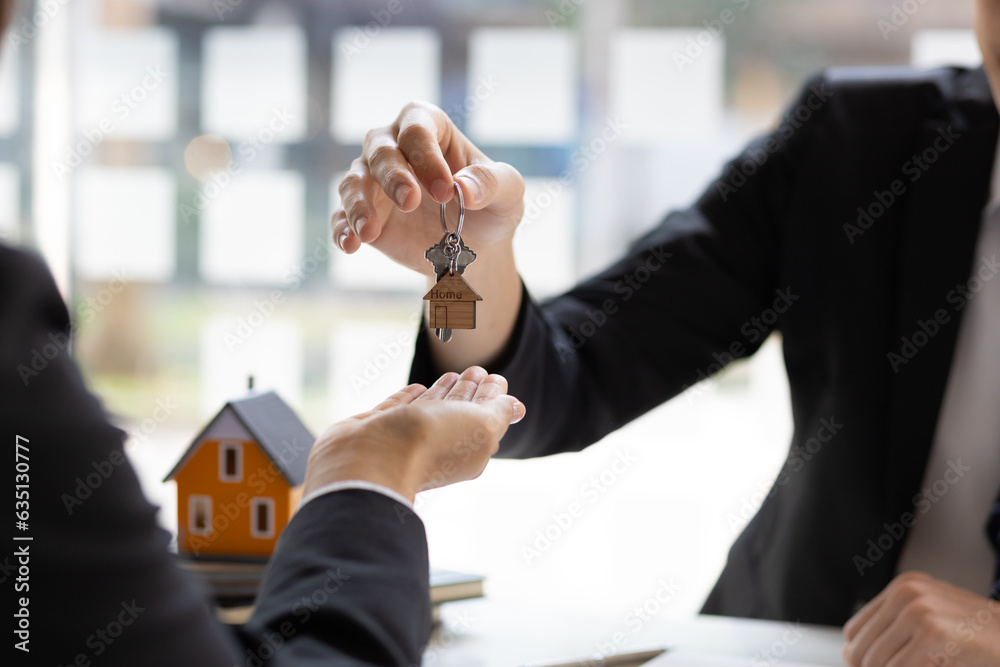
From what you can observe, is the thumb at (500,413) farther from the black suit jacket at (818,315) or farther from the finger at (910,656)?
the finger at (910,656)

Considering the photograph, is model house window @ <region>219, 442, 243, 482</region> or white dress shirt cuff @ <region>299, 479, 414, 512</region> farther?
model house window @ <region>219, 442, 243, 482</region>

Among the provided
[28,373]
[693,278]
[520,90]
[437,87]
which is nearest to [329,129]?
[437,87]

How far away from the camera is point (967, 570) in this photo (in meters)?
1.30

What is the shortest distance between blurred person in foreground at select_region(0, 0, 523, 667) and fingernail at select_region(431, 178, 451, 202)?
34 cm

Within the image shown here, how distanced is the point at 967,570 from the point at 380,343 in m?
3.53

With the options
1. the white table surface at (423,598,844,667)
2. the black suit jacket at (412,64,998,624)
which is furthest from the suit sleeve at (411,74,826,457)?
the white table surface at (423,598,844,667)

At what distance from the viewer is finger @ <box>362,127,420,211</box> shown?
863 mm

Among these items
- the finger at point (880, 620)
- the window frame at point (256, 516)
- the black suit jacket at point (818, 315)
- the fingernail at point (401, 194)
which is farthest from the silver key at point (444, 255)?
the finger at point (880, 620)

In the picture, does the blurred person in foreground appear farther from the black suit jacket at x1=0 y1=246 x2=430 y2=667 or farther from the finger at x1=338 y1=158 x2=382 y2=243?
the finger at x1=338 y1=158 x2=382 y2=243

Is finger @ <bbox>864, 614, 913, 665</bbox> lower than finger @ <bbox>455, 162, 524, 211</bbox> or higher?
lower

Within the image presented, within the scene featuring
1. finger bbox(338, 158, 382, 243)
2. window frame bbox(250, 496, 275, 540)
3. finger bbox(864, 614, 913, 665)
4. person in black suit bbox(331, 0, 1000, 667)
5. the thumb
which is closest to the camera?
the thumb

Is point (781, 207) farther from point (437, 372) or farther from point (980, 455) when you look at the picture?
point (437, 372)

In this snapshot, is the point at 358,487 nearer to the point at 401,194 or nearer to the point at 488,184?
the point at 401,194

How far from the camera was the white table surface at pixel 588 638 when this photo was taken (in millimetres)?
1051
